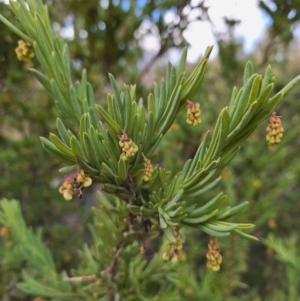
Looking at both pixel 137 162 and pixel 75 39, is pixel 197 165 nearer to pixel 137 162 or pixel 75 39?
pixel 137 162

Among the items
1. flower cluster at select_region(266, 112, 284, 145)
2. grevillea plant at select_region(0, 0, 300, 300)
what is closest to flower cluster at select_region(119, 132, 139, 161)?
grevillea plant at select_region(0, 0, 300, 300)

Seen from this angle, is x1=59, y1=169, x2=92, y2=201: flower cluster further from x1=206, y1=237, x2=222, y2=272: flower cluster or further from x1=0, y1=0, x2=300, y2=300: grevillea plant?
x1=206, y1=237, x2=222, y2=272: flower cluster

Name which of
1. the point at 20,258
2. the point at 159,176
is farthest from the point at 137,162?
the point at 20,258

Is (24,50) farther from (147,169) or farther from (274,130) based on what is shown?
(274,130)

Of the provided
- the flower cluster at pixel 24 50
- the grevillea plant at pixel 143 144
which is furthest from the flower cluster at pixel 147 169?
the flower cluster at pixel 24 50

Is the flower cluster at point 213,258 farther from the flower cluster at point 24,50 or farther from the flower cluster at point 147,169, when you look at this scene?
the flower cluster at point 24,50

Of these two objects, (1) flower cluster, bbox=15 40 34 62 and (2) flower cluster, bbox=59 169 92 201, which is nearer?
(2) flower cluster, bbox=59 169 92 201

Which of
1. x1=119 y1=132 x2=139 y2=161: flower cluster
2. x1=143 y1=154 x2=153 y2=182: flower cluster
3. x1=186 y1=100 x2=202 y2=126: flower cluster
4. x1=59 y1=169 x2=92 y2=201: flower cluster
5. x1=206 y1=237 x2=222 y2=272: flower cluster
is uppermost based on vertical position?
x1=186 y1=100 x2=202 y2=126: flower cluster
